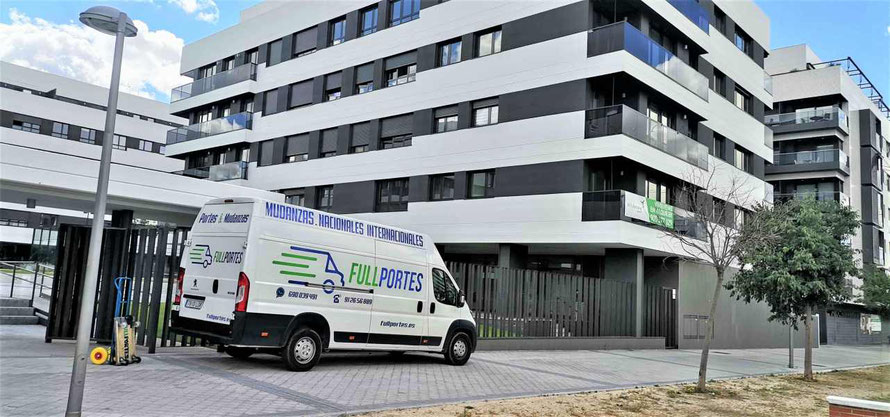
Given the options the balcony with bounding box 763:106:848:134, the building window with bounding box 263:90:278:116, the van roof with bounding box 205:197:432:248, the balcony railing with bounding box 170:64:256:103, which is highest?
the balcony with bounding box 763:106:848:134

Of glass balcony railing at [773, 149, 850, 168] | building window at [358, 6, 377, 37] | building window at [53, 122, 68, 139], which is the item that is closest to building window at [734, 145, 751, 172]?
glass balcony railing at [773, 149, 850, 168]

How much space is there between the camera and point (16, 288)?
1605cm

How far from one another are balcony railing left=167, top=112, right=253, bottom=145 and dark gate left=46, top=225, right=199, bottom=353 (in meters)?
23.0

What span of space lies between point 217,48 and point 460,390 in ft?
112

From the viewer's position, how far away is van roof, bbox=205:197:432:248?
10.2 m

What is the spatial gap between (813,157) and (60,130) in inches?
2118

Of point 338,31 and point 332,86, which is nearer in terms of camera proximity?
point 332,86

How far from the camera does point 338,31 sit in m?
32.0

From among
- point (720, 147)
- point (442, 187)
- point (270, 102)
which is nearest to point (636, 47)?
point (442, 187)

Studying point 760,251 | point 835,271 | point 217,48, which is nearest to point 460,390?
point 760,251

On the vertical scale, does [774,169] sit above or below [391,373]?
above

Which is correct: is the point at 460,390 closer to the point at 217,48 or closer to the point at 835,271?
the point at 835,271

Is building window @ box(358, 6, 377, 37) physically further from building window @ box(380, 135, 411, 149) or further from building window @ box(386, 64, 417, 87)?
building window @ box(380, 135, 411, 149)

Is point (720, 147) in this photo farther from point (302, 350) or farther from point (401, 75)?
point (302, 350)
